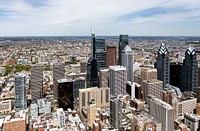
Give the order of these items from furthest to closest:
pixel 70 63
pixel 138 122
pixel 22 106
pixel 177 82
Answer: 1. pixel 70 63
2. pixel 177 82
3. pixel 22 106
4. pixel 138 122

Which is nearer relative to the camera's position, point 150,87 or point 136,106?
point 136,106

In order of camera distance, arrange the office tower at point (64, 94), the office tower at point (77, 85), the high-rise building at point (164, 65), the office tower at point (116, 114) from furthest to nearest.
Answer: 1. the high-rise building at point (164, 65)
2. the office tower at point (77, 85)
3. the office tower at point (64, 94)
4. the office tower at point (116, 114)

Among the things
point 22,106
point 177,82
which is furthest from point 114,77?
point 22,106

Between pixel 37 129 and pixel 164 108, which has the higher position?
pixel 164 108

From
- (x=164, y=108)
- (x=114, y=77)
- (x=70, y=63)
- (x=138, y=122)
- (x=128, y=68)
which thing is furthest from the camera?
(x=70, y=63)

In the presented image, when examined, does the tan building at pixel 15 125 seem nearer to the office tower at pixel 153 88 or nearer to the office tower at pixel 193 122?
the office tower at pixel 193 122

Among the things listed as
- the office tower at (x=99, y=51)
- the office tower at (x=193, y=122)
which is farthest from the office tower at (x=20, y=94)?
the office tower at (x=193, y=122)

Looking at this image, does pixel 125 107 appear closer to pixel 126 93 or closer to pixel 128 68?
pixel 126 93

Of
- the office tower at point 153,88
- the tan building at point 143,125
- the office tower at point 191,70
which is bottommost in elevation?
the tan building at point 143,125
